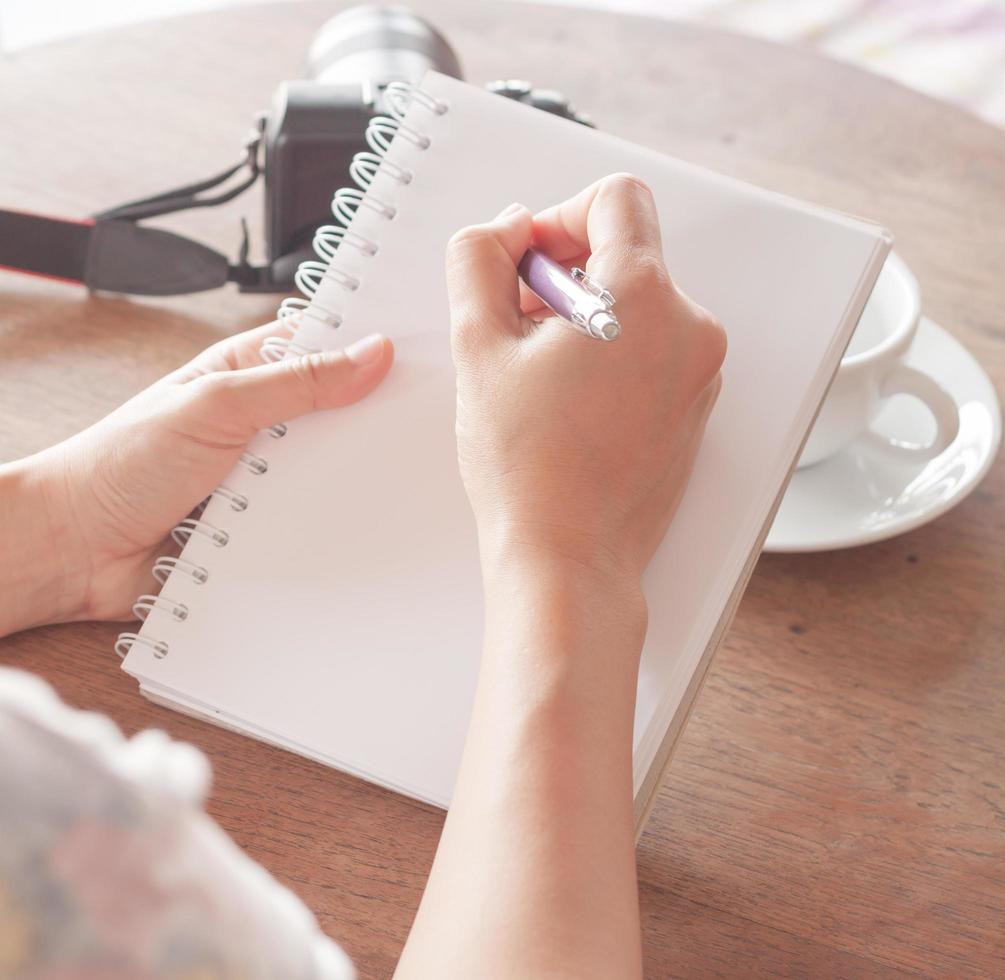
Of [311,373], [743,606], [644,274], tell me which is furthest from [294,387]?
[743,606]

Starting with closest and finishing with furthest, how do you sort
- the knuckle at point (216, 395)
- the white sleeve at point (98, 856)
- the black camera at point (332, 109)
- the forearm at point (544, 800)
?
the white sleeve at point (98, 856) → the forearm at point (544, 800) → the knuckle at point (216, 395) → the black camera at point (332, 109)

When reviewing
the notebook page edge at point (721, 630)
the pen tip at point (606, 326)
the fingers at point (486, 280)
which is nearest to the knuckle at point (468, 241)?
the fingers at point (486, 280)

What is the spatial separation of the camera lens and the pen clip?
0.39 meters

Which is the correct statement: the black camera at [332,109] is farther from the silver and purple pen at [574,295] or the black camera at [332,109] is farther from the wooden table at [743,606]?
the silver and purple pen at [574,295]

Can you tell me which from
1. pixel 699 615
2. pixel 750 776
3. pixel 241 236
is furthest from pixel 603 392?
pixel 241 236

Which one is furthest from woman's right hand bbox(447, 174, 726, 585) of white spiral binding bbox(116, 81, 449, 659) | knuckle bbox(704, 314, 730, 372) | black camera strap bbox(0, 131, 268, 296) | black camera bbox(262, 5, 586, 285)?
black camera strap bbox(0, 131, 268, 296)

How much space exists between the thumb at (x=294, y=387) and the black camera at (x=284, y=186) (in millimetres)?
234

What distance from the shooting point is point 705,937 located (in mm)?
578

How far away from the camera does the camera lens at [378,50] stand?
0.94 metres

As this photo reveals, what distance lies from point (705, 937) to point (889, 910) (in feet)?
0.33

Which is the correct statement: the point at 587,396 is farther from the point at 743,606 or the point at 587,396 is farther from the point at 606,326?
the point at 743,606

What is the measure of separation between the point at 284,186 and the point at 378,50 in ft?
0.62

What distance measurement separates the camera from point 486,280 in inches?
24.7

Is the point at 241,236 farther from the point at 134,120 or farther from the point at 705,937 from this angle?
the point at 705,937
